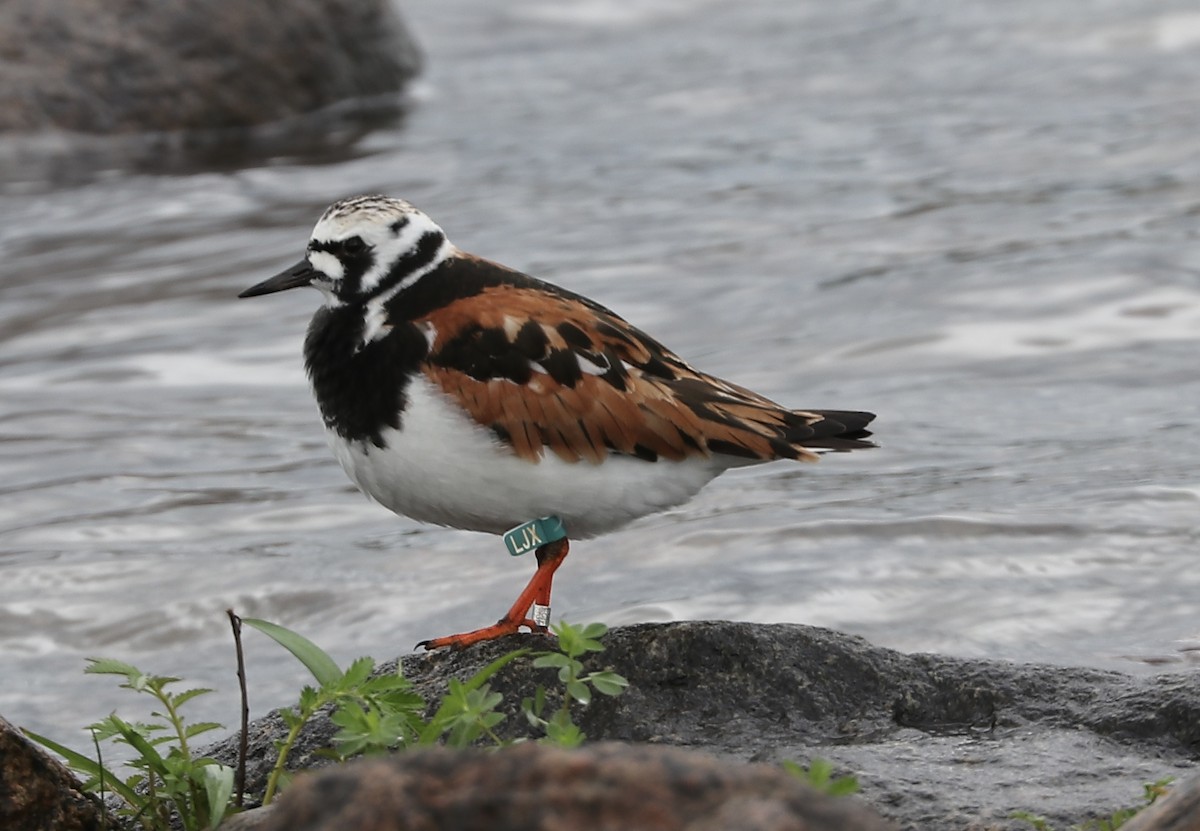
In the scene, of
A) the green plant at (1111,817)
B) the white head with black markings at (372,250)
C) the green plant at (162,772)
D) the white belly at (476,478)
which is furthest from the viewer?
the white head with black markings at (372,250)

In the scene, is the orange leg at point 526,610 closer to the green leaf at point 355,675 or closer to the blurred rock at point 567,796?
the green leaf at point 355,675

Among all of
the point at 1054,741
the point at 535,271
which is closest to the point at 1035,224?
the point at 535,271

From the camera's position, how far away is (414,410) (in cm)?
449

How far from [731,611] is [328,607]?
1.48 meters

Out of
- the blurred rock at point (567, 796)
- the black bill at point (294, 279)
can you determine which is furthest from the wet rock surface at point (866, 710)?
the blurred rock at point (567, 796)

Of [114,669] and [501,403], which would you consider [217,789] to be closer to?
[114,669]

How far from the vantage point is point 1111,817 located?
3.68 m

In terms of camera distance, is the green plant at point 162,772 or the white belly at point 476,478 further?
the white belly at point 476,478

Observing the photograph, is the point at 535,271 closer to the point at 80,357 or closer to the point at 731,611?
the point at 80,357

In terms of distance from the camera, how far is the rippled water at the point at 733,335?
6.34 metres

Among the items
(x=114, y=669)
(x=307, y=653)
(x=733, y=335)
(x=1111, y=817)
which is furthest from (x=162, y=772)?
(x=733, y=335)

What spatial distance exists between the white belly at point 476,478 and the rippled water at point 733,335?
149cm

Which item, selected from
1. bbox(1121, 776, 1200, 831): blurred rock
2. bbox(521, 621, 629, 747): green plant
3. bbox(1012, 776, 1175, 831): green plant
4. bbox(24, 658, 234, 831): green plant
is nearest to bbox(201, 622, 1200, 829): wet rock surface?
bbox(1012, 776, 1175, 831): green plant

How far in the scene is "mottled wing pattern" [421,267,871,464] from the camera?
15.0ft
